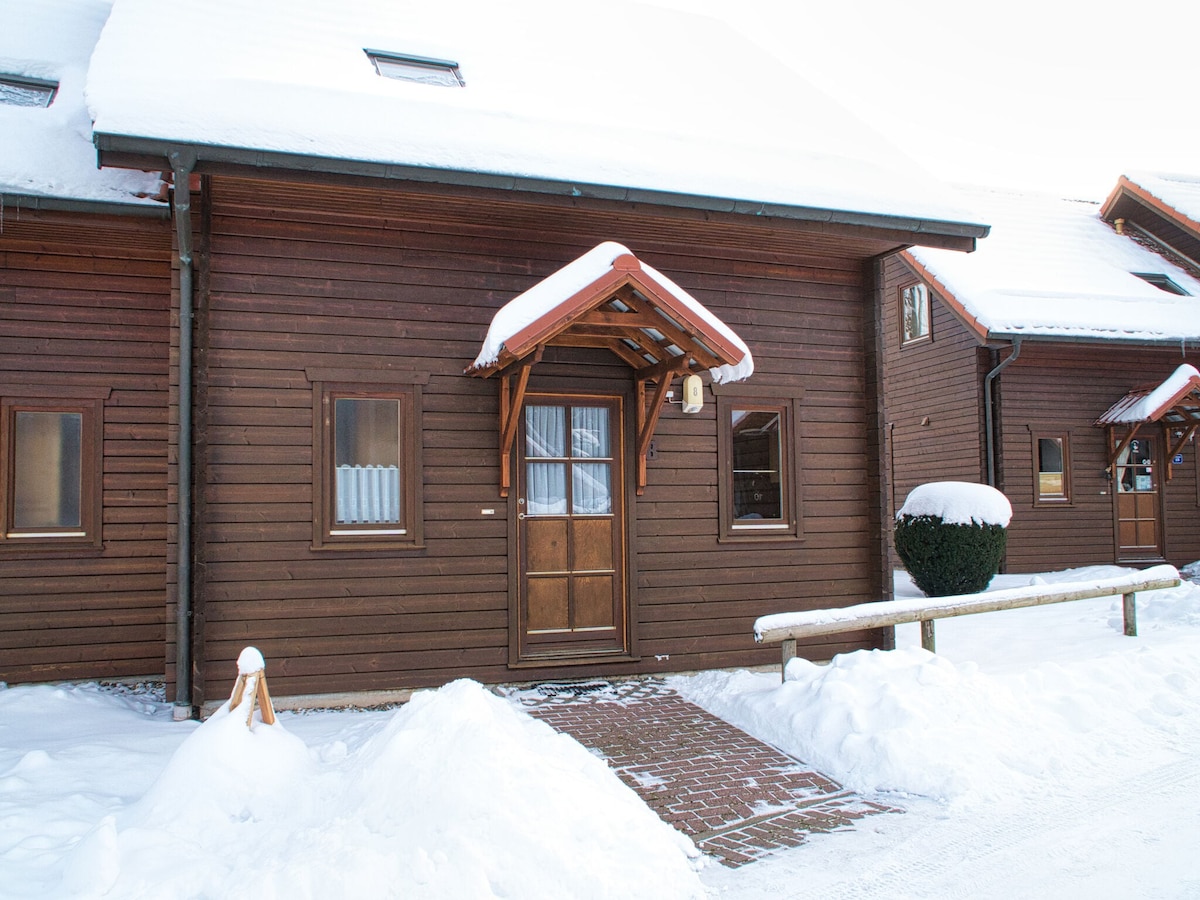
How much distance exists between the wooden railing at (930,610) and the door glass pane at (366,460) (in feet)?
9.57

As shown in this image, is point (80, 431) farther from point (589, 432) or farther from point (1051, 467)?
point (1051, 467)

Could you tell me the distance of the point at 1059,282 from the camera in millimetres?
14438

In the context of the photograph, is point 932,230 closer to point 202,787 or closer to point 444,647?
point 444,647

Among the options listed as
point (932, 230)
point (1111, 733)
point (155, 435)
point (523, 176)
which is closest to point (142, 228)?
point (155, 435)

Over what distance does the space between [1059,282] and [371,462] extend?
39.9ft

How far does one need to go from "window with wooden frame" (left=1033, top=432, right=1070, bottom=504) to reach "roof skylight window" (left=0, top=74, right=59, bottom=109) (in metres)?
13.3

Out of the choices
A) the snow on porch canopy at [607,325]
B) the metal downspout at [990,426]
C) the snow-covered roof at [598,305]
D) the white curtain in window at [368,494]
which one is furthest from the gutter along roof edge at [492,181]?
the metal downspout at [990,426]

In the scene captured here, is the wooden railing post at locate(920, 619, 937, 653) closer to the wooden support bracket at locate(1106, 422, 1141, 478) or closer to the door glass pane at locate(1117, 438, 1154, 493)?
the wooden support bracket at locate(1106, 422, 1141, 478)

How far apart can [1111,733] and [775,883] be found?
9.57 ft

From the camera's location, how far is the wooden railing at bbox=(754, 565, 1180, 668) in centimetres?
616

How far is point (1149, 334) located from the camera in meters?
13.4

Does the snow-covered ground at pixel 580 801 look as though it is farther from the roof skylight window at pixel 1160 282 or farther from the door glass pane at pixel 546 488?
the roof skylight window at pixel 1160 282

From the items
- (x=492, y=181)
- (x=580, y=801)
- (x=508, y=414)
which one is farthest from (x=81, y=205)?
(x=580, y=801)

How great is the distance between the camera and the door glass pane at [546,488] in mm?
7305
